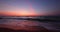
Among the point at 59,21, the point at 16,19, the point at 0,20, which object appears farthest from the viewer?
the point at 16,19

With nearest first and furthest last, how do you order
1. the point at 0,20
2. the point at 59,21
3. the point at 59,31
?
the point at 59,31 → the point at 59,21 → the point at 0,20

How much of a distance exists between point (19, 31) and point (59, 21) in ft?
4.98

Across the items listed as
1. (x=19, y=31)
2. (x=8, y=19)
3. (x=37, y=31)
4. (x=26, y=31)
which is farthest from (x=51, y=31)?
(x=8, y=19)

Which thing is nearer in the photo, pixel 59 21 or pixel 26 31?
pixel 26 31

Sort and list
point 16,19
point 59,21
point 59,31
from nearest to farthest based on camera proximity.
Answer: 1. point 59,31
2. point 59,21
3. point 16,19

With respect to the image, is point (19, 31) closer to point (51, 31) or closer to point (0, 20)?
point (51, 31)

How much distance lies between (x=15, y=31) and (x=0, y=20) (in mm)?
1555

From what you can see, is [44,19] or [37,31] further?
[44,19]

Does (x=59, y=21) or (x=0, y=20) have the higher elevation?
(x=0, y=20)

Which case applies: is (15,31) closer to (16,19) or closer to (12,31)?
(12,31)

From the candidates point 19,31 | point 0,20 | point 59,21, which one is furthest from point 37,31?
point 0,20

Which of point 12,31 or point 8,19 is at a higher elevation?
point 8,19

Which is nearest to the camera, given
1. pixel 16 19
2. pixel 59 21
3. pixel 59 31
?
pixel 59 31

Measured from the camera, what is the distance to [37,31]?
2162 millimetres
